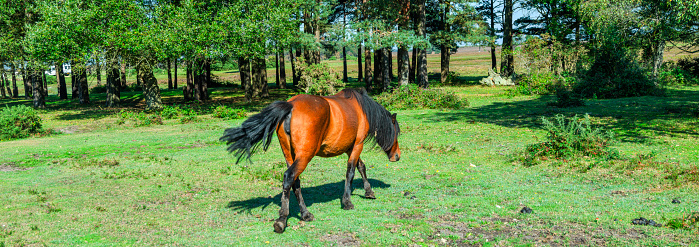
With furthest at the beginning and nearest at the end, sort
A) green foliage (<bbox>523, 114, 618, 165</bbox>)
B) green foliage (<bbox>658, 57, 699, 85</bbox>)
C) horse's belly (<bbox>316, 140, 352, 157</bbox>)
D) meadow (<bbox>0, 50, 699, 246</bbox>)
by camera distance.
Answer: green foliage (<bbox>658, 57, 699, 85</bbox>) < green foliage (<bbox>523, 114, 618, 165</bbox>) < horse's belly (<bbox>316, 140, 352, 157</bbox>) < meadow (<bbox>0, 50, 699, 246</bbox>)

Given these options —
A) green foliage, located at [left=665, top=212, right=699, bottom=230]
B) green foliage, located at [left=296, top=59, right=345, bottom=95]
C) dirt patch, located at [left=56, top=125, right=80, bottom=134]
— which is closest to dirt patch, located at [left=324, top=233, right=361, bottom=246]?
green foliage, located at [left=665, top=212, right=699, bottom=230]

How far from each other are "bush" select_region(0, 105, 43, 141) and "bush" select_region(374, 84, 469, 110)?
17.8 metres

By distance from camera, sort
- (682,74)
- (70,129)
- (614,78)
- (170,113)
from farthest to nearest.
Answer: (682,74) < (614,78) < (170,113) < (70,129)

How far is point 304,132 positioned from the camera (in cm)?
685

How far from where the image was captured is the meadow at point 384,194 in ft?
21.1

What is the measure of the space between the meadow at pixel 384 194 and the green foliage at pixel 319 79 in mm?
12843

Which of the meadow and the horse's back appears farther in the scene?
the horse's back

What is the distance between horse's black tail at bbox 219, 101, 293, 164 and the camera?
6.80m

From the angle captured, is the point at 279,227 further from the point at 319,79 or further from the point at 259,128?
the point at 319,79

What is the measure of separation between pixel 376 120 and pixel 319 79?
71.0 feet

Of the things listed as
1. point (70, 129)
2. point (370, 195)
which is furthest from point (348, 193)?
point (70, 129)

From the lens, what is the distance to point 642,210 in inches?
284

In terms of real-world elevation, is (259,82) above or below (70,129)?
above

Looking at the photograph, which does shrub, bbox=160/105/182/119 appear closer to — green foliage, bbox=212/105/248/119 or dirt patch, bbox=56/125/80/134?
green foliage, bbox=212/105/248/119
